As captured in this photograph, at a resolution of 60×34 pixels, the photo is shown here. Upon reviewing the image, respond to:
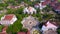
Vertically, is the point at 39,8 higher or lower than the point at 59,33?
higher

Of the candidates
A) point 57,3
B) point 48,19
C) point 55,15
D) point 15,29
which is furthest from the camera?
point 57,3

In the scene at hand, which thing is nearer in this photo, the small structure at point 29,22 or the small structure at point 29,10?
the small structure at point 29,22

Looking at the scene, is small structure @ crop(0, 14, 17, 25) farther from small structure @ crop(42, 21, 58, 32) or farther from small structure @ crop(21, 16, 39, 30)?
small structure @ crop(42, 21, 58, 32)

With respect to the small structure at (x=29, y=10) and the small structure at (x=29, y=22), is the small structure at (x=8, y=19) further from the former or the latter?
the small structure at (x=29, y=10)

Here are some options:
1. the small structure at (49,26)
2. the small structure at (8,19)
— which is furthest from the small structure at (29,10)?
the small structure at (49,26)

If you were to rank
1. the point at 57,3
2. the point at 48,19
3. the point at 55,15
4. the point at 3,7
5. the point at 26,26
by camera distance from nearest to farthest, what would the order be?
1. the point at 26,26
2. the point at 48,19
3. the point at 55,15
4. the point at 3,7
5. the point at 57,3

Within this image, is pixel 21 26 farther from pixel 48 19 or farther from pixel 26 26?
pixel 48 19

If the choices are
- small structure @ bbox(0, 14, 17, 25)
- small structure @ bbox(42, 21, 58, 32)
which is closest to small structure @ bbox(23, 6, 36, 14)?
small structure @ bbox(0, 14, 17, 25)

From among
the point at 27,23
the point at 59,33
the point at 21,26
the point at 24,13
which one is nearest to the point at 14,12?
the point at 24,13
